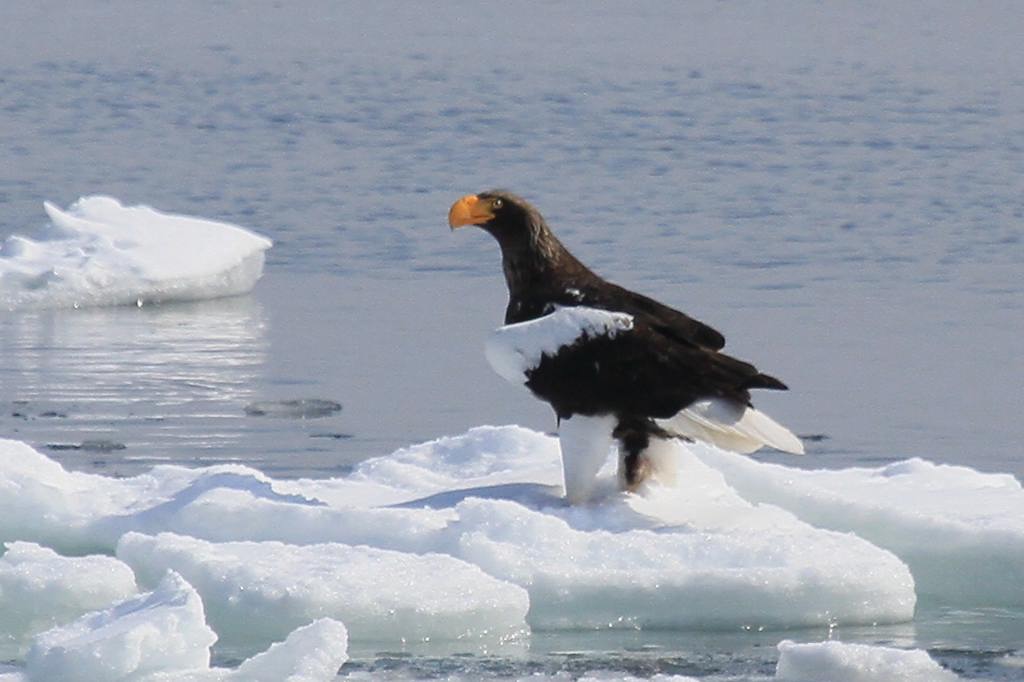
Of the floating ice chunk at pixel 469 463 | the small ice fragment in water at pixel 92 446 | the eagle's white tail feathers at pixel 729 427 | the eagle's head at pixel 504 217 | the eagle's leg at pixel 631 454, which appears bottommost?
the small ice fragment in water at pixel 92 446

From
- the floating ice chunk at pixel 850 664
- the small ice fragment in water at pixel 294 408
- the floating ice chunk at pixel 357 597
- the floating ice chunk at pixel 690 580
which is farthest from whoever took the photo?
the small ice fragment in water at pixel 294 408

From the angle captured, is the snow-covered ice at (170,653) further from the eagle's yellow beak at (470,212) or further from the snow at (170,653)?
the eagle's yellow beak at (470,212)

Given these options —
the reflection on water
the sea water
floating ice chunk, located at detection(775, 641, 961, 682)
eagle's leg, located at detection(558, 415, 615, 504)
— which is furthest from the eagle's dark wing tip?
the reflection on water

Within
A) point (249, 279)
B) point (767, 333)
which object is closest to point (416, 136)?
point (249, 279)

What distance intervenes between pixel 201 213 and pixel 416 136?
5.34 metres

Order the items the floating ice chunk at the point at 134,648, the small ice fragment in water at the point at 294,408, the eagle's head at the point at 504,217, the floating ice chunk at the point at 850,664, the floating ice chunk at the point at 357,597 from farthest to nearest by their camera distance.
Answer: the small ice fragment in water at the point at 294,408, the eagle's head at the point at 504,217, the floating ice chunk at the point at 357,597, the floating ice chunk at the point at 850,664, the floating ice chunk at the point at 134,648

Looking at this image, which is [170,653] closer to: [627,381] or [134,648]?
[134,648]

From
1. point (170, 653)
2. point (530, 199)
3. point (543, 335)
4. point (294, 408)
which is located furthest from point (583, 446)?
point (530, 199)

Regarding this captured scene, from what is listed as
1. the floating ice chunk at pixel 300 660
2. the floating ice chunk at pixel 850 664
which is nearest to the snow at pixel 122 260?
the floating ice chunk at pixel 300 660

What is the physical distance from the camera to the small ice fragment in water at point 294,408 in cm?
1082

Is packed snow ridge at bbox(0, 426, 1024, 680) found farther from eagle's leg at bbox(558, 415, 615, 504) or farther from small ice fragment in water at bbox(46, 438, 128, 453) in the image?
small ice fragment in water at bbox(46, 438, 128, 453)

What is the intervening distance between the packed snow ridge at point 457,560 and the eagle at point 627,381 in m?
0.16

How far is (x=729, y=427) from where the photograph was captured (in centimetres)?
759

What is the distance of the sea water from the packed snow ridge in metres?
0.12
